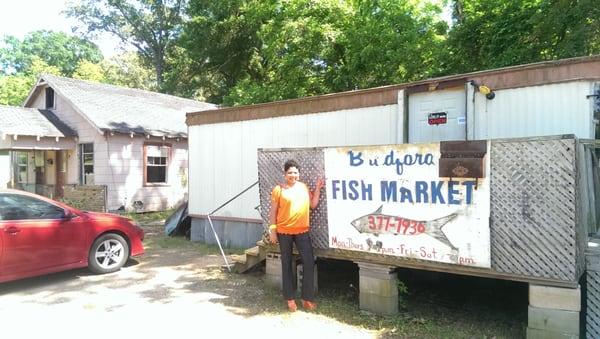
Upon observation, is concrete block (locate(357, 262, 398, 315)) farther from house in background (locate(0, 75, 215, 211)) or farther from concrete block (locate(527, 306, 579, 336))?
house in background (locate(0, 75, 215, 211))

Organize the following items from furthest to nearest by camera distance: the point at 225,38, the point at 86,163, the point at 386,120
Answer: the point at 225,38 < the point at 86,163 < the point at 386,120

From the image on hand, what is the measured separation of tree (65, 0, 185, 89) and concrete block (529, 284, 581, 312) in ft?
105

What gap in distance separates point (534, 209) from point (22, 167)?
63.3 ft

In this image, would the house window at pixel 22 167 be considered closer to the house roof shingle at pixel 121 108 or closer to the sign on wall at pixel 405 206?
the house roof shingle at pixel 121 108

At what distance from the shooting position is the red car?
629 centimetres

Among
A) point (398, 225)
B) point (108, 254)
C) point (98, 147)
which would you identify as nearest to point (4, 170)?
point (98, 147)

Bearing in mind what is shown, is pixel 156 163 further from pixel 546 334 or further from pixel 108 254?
pixel 546 334

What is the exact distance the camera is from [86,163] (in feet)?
55.3

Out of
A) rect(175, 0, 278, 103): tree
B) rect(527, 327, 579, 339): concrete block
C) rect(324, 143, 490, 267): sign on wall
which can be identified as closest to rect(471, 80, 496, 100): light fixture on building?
rect(324, 143, 490, 267): sign on wall

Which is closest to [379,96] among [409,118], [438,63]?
[409,118]

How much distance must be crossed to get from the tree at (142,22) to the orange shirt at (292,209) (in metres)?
29.8

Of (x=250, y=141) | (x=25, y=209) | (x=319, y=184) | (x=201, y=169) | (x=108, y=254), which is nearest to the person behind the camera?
(x=319, y=184)

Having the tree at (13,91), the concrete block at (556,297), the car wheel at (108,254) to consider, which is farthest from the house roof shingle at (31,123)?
the tree at (13,91)

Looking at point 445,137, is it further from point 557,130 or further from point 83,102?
point 83,102
